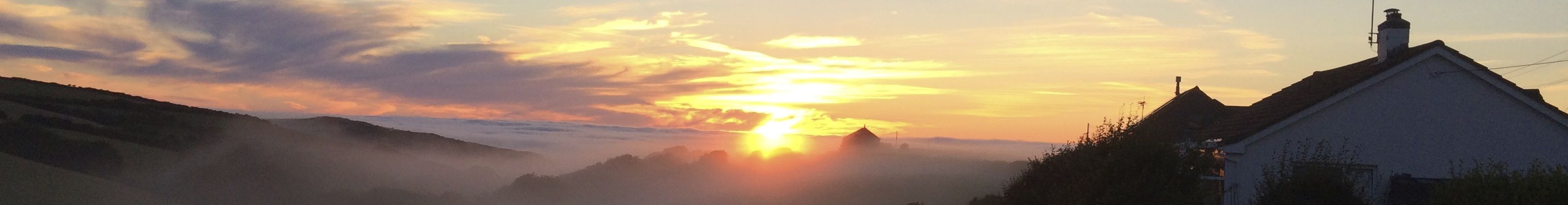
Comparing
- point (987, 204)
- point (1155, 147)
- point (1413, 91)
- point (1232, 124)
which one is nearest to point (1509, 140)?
point (1413, 91)

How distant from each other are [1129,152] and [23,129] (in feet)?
400

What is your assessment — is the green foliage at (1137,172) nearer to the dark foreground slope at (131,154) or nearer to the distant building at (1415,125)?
the distant building at (1415,125)

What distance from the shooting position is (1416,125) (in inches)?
834

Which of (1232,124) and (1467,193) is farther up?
(1232,124)

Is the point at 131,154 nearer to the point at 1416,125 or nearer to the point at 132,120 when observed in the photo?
the point at 132,120

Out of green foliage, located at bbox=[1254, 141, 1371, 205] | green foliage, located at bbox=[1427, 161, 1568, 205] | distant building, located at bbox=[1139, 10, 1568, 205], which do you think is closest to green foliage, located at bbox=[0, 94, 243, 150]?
distant building, located at bbox=[1139, 10, 1568, 205]

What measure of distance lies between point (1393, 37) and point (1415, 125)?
244 cm

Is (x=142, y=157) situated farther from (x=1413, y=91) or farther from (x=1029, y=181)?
(x=1413, y=91)

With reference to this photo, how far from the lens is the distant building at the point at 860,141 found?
419 ft

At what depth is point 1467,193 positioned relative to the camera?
1443 cm

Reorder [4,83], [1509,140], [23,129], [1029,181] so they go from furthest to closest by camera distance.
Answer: [4,83] < [23,129] < [1029,181] < [1509,140]

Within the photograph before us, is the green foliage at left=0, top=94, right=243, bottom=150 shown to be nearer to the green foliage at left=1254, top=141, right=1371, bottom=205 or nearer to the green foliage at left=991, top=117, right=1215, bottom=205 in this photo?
the green foliage at left=991, top=117, right=1215, bottom=205

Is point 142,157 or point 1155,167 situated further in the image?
point 142,157

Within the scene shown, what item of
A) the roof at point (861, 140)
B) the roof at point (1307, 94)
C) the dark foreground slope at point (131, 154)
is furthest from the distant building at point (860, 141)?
the roof at point (1307, 94)
